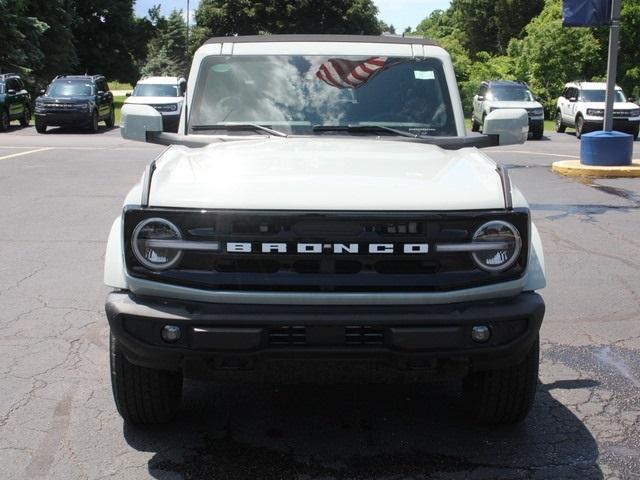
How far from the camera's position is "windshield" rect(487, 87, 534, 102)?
1062 inches

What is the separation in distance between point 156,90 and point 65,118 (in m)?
3.25

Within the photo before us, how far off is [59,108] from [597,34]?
91.3ft

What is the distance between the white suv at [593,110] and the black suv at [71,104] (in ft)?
50.1

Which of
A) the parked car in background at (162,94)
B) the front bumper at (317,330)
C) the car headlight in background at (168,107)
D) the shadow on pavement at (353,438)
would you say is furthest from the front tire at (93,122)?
the front bumper at (317,330)

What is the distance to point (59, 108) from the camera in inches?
1022

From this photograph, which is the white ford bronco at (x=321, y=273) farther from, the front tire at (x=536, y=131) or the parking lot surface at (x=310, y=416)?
the front tire at (x=536, y=131)

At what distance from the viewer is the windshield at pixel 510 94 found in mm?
26978

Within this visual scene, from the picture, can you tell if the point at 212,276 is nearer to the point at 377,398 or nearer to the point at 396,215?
the point at 396,215

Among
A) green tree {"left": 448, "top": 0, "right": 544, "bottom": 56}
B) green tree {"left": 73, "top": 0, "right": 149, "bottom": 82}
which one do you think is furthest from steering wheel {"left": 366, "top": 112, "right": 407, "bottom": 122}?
green tree {"left": 448, "top": 0, "right": 544, "bottom": 56}

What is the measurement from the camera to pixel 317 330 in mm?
3316

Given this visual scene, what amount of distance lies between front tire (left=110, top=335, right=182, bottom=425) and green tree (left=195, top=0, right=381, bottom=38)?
59.4 m

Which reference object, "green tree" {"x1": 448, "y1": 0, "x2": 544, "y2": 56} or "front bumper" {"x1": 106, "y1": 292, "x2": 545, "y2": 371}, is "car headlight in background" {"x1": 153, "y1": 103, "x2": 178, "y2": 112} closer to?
"front bumper" {"x1": 106, "y1": 292, "x2": 545, "y2": 371}

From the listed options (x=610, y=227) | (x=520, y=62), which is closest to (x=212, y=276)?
(x=610, y=227)

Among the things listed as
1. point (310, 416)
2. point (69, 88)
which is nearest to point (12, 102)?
point (69, 88)
